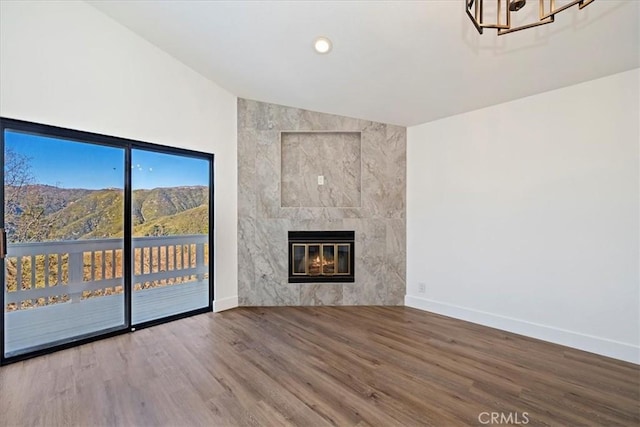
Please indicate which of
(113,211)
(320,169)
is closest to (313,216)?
(320,169)

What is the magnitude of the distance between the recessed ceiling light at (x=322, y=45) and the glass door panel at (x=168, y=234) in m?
2.04

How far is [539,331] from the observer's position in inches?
115

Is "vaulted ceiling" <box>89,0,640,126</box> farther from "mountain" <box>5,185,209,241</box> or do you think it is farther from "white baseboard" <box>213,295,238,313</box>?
"white baseboard" <box>213,295,238,313</box>

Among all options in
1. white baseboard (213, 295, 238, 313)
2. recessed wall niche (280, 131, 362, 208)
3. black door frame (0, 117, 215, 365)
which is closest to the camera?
black door frame (0, 117, 215, 365)

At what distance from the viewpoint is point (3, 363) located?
2.42 m

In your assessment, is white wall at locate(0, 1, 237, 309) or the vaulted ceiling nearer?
the vaulted ceiling

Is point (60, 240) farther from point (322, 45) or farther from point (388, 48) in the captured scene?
point (388, 48)

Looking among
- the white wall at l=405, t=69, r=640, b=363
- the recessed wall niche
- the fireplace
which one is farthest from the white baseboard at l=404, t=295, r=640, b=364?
the recessed wall niche

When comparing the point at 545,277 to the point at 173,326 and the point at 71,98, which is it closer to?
the point at 173,326

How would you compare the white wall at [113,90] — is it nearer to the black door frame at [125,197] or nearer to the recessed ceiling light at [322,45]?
the black door frame at [125,197]

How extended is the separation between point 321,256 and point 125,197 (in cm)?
251

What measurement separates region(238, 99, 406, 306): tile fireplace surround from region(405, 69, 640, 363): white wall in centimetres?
36

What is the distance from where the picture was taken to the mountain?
2812 mm

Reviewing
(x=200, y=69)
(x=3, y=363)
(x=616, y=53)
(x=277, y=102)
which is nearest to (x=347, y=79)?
(x=277, y=102)
